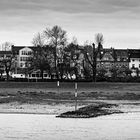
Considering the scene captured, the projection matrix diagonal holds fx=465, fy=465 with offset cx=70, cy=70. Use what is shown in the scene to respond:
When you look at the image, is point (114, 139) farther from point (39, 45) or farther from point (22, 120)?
point (39, 45)

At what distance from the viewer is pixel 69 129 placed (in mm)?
15070

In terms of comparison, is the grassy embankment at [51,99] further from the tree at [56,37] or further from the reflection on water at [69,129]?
the tree at [56,37]

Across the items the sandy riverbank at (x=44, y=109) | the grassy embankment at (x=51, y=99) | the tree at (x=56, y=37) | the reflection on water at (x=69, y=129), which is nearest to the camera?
the reflection on water at (x=69, y=129)

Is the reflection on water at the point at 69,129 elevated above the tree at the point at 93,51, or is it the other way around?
the tree at the point at 93,51

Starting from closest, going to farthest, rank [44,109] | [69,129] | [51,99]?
[69,129]
[44,109]
[51,99]

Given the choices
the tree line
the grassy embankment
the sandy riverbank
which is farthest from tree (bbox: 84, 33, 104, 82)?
the sandy riverbank

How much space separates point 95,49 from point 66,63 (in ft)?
60.2

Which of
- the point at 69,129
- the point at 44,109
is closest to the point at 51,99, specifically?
the point at 44,109

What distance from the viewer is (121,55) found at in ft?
655

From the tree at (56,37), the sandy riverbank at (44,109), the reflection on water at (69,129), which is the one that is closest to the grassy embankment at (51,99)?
the sandy riverbank at (44,109)

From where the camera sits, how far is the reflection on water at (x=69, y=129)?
1316cm

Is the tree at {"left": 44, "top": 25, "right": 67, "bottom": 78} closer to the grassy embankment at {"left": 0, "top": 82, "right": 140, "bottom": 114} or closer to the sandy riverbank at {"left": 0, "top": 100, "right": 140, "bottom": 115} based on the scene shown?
the grassy embankment at {"left": 0, "top": 82, "right": 140, "bottom": 114}

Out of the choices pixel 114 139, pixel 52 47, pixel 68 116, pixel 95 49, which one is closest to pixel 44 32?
pixel 52 47

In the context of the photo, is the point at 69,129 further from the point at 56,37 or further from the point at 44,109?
the point at 56,37
